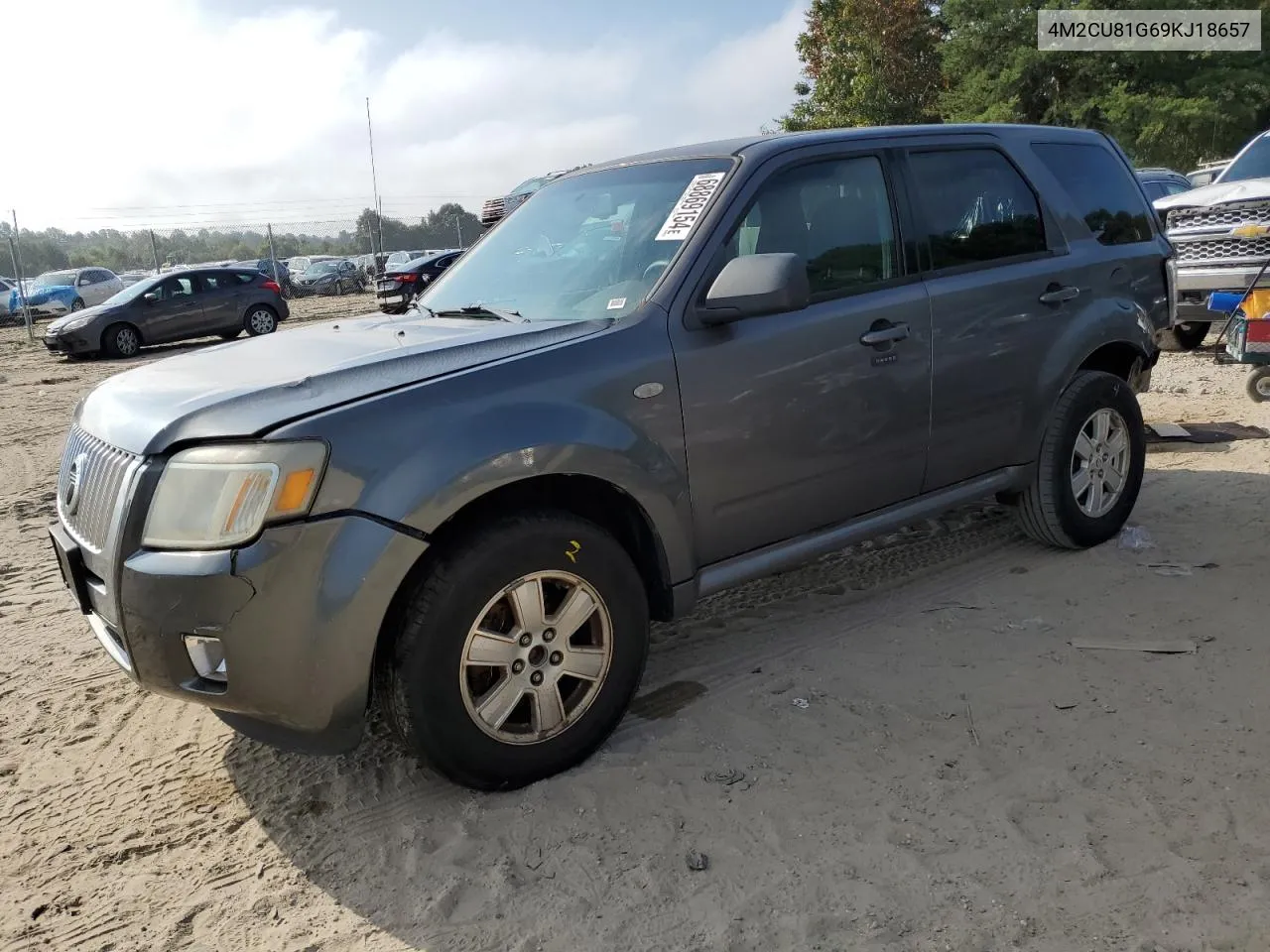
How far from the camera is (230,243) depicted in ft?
116

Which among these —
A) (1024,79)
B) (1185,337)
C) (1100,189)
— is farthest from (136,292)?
(1024,79)

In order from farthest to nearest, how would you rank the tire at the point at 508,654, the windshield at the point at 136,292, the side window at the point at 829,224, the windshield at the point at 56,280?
the windshield at the point at 56,280 → the windshield at the point at 136,292 → the side window at the point at 829,224 → the tire at the point at 508,654

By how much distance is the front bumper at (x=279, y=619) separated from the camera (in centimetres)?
241

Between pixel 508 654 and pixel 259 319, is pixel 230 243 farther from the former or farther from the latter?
pixel 508 654

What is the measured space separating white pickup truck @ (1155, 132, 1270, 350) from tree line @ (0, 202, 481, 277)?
23463mm

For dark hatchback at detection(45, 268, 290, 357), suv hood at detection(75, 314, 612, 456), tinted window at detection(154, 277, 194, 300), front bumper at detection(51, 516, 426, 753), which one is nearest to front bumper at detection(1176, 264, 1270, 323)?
suv hood at detection(75, 314, 612, 456)

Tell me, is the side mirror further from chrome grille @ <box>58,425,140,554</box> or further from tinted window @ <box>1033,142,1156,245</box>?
tinted window @ <box>1033,142,1156,245</box>

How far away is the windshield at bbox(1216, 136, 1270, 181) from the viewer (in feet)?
31.7

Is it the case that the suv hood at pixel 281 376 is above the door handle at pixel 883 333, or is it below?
above

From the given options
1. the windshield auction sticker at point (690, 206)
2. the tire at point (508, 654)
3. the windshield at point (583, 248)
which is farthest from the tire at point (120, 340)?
the tire at point (508, 654)

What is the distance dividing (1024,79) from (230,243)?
90.5 ft

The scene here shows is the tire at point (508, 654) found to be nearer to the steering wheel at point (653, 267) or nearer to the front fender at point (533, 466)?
the front fender at point (533, 466)

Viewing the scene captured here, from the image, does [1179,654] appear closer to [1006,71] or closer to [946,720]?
[946,720]

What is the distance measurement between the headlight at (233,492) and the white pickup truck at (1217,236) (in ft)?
26.6
